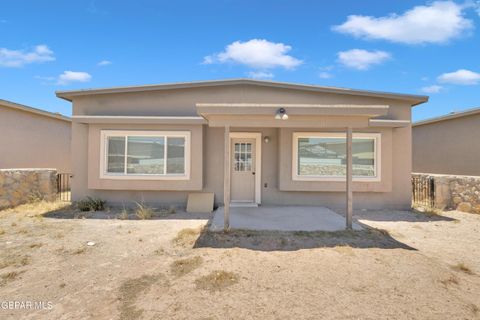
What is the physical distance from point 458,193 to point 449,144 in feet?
16.5

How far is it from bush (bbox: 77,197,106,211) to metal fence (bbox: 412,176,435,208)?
1129 cm

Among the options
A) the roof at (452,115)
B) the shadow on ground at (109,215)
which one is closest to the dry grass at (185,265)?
the shadow on ground at (109,215)

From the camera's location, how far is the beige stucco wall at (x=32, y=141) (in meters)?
11.8

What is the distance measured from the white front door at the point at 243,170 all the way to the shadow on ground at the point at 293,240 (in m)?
3.05

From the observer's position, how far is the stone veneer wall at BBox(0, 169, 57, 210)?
29.0 feet

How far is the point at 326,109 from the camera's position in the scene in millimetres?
5828

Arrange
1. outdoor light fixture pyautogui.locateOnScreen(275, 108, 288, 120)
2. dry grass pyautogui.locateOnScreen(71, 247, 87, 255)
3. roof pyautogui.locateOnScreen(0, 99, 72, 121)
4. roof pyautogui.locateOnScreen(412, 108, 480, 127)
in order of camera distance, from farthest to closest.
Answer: roof pyautogui.locateOnScreen(0, 99, 72, 121) < roof pyautogui.locateOnScreen(412, 108, 480, 127) < outdoor light fixture pyautogui.locateOnScreen(275, 108, 288, 120) < dry grass pyautogui.locateOnScreen(71, 247, 87, 255)

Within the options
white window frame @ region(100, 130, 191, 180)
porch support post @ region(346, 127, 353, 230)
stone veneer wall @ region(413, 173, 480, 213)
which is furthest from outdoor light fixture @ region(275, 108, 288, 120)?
stone veneer wall @ region(413, 173, 480, 213)

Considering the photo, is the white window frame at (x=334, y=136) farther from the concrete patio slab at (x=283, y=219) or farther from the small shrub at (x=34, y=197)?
the small shrub at (x=34, y=197)

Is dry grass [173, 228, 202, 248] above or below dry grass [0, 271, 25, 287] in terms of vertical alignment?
above

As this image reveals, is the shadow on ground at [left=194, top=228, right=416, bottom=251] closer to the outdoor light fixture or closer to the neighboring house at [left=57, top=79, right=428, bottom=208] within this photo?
the outdoor light fixture

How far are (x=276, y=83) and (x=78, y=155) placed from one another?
7.30 meters

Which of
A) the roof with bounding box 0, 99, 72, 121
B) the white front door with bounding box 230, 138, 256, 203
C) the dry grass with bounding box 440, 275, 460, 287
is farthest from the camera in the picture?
the roof with bounding box 0, 99, 72, 121

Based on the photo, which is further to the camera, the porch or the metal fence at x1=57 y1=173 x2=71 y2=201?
the metal fence at x1=57 y1=173 x2=71 y2=201
